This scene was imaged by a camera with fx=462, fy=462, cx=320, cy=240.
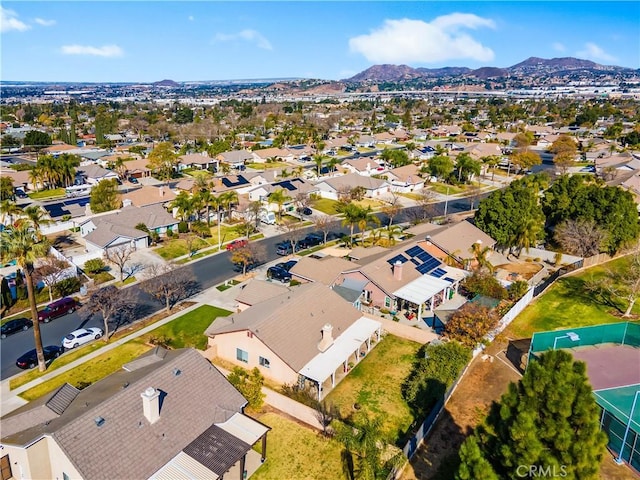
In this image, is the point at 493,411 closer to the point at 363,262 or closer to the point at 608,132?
the point at 363,262

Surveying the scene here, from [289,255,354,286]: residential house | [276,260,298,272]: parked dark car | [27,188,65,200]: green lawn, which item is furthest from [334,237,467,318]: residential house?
[27,188,65,200]: green lawn

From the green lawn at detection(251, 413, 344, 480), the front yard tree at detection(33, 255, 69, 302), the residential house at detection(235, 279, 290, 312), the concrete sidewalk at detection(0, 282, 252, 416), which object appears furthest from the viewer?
the front yard tree at detection(33, 255, 69, 302)

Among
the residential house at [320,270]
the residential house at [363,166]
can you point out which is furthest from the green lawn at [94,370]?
the residential house at [363,166]

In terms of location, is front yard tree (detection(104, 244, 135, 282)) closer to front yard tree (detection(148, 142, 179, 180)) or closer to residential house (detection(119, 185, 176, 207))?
residential house (detection(119, 185, 176, 207))

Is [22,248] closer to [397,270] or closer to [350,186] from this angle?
[397,270]

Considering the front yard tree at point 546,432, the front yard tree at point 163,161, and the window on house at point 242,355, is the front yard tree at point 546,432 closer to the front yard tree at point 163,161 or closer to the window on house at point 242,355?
the window on house at point 242,355

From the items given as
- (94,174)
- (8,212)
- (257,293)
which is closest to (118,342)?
(257,293)
